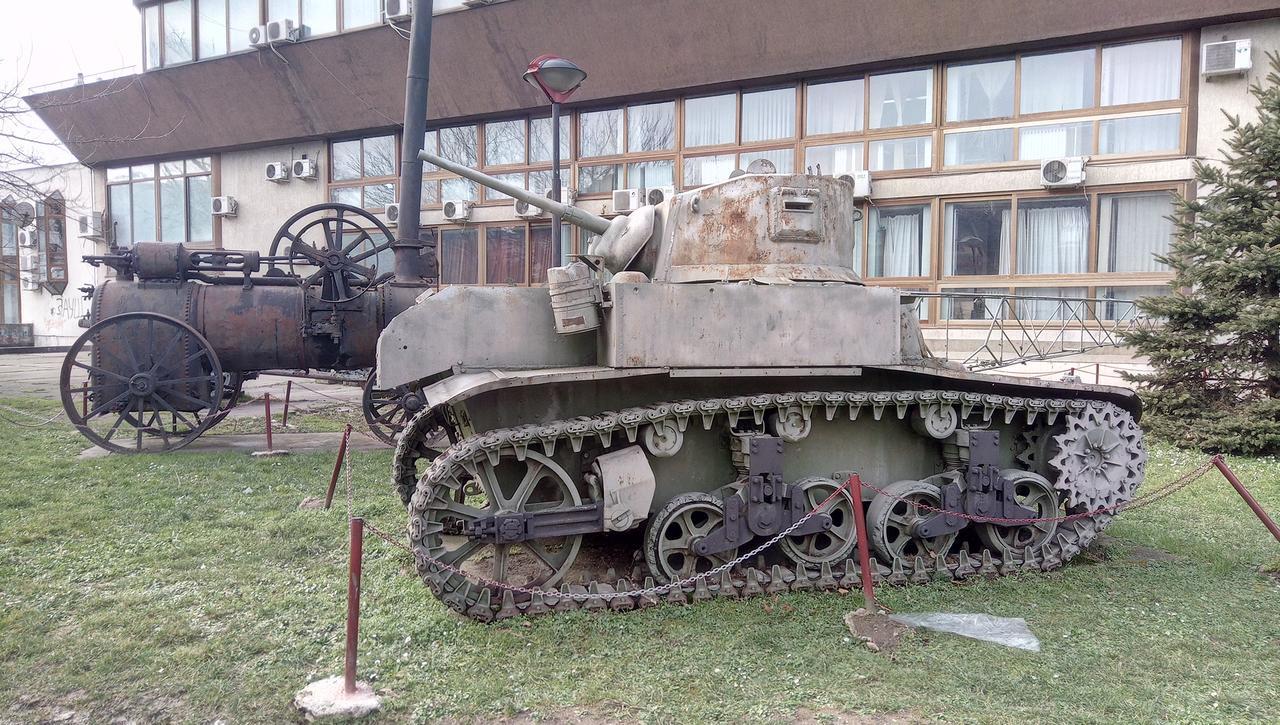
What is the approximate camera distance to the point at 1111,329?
47.5 ft

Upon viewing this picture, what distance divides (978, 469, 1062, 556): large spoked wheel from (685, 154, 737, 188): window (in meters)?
11.4

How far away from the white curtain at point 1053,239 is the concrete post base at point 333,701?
45.7 ft

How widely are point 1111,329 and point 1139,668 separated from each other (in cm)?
1094

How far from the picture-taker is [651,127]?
712 inches

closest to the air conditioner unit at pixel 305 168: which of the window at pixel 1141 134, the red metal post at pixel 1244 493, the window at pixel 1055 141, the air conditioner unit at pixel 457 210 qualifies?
the air conditioner unit at pixel 457 210


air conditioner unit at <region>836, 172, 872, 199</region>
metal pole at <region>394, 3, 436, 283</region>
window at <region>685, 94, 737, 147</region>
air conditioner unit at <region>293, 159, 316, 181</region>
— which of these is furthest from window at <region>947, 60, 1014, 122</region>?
air conditioner unit at <region>293, 159, 316, 181</region>

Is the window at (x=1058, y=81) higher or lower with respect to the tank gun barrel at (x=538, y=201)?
higher

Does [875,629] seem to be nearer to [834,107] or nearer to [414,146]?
[414,146]

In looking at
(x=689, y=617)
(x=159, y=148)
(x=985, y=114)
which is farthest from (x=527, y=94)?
(x=689, y=617)

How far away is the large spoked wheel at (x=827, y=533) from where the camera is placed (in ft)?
21.7

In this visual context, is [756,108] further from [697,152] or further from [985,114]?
[985,114]

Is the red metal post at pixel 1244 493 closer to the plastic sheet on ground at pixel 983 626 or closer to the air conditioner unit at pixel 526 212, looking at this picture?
the plastic sheet on ground at pixel 983 626

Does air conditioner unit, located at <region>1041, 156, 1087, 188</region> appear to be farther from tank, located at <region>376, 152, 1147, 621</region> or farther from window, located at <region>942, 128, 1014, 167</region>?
tank, located at <region>376, 152, 1147, 621</region>

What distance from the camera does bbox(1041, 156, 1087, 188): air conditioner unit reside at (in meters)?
14.3
